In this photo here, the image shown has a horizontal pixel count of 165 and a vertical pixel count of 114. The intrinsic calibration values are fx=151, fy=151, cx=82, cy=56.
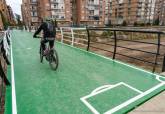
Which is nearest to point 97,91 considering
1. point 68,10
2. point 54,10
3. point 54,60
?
point 54,60

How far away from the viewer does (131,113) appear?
2.35 metres

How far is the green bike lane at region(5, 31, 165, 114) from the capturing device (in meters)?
2.63

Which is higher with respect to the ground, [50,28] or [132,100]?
[50,28]

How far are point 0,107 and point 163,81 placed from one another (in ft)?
11.6

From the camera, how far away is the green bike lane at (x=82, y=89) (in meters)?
2.63

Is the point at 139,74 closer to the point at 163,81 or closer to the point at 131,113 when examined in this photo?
the point at 163,81

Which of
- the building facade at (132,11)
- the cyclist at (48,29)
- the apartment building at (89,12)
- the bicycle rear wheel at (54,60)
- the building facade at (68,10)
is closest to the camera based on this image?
the cyclist at (48,29)

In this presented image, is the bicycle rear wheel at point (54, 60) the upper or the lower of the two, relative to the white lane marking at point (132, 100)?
upper

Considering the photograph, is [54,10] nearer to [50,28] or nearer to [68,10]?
[68,10]

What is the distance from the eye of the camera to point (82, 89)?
3.27 m

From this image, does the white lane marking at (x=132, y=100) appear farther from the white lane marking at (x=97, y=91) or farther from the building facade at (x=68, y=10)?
the building facade at (x=68, y=10)

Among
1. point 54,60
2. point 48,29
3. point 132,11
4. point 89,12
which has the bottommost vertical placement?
point 54,60

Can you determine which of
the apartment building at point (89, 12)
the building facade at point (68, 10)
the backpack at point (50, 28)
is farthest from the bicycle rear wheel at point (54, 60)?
the apartment building at point (89, 12)

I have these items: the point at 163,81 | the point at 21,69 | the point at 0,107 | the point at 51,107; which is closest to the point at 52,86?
the point at 51,107
